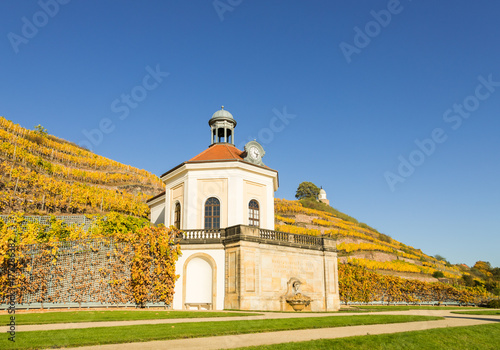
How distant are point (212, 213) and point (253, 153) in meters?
5.80

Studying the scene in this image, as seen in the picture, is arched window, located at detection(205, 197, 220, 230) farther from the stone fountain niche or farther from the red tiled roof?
the stone fountain niche

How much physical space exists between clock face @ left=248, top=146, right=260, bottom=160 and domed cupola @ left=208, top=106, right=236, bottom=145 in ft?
15.9

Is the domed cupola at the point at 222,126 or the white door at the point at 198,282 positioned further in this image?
the domed cupola at the point at 222,126

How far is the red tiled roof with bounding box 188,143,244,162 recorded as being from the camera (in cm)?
2895

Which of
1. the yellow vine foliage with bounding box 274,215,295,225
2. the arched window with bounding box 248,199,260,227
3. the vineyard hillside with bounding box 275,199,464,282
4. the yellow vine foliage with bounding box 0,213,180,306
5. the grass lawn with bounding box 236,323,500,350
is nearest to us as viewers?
the grass lawn with bounding box 236,323,500,350

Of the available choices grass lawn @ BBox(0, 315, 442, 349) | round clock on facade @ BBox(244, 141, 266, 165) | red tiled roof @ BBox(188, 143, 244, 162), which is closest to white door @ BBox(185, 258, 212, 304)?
red tiled roof @ BBox(188, 143, 244, 162)

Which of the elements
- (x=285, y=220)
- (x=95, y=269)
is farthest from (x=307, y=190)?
(x=95, y=269)

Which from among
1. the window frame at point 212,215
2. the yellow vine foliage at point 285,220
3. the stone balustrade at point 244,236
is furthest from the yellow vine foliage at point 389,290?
the yellow vine foliage at point 285,220

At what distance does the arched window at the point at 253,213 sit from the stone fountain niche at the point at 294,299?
5853 mm

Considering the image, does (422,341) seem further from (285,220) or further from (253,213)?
(285,220)

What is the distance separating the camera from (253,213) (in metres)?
28.1

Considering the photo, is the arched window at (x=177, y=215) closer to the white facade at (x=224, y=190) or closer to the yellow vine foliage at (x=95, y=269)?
the white facade at (x=224, y=190)

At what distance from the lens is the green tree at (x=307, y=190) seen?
4668 inches

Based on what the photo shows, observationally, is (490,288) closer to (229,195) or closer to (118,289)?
(229,195)
